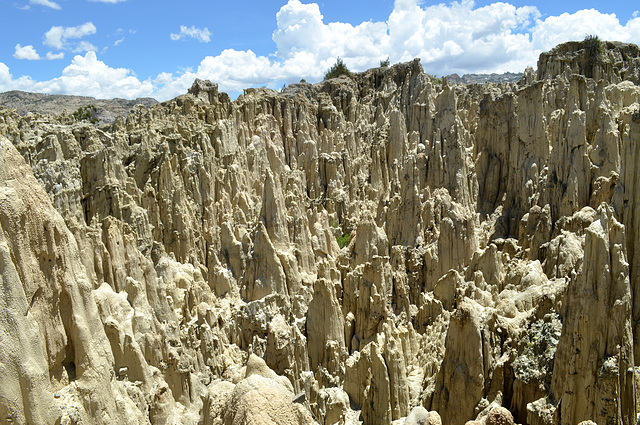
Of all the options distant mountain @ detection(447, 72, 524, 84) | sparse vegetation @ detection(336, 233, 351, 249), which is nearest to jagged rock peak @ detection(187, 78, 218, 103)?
sparse vegetation @ detection(336, 233, 351, 249)

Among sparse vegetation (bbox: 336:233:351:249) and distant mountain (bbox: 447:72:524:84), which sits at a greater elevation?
distant mountain (bbox: 447:72:524:84)

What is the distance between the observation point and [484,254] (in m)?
19.4

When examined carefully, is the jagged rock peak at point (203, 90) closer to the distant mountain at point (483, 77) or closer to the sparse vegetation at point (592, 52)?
the sparse vegetation at point (592, 52)

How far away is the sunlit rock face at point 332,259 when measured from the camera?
6.35 metres

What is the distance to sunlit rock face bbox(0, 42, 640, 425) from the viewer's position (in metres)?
6.35

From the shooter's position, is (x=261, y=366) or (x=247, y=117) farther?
(x=247, y=117)

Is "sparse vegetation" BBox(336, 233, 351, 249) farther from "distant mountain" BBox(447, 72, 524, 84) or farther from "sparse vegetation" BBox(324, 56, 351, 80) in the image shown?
"distant mountain" BBox(447, 72, 524, 84)

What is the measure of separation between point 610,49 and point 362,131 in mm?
18984

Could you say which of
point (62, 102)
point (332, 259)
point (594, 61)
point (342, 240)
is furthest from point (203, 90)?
point (62, 102)

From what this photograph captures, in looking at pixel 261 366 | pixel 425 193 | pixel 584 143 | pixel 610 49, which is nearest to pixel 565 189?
pixel 584 143

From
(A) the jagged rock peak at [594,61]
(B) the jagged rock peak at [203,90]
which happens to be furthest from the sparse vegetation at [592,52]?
(B) the jagged rock peak at [203,90]

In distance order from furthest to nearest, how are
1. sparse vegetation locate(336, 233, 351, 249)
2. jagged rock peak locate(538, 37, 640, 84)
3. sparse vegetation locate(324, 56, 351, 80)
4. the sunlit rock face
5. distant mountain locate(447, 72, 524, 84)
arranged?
distant mountain locate(447, 72, 524, 84) < sparse vegetation locate(324, 56, 351, 80) < jagged rock peak locate(538, 37, 640, 84) < sparse vegetation locate(336, 233, 351, 249) < the sunlit rock face

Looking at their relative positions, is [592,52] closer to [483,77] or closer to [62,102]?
[483,77]

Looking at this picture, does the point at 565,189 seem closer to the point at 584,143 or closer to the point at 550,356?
the point at 584,143
